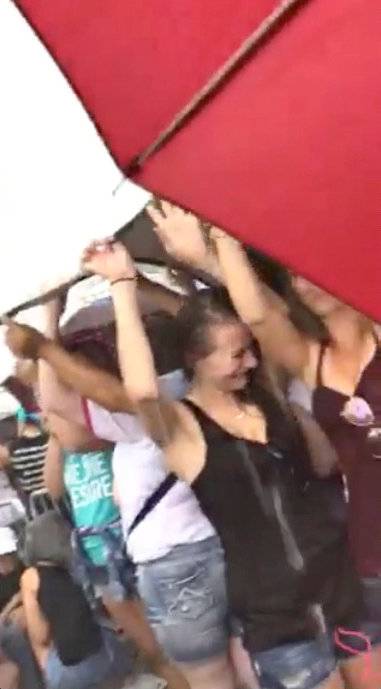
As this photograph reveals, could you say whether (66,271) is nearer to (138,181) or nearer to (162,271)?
(162,271)

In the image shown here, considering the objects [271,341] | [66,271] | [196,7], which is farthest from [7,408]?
[196,7]

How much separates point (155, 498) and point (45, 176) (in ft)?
1.04

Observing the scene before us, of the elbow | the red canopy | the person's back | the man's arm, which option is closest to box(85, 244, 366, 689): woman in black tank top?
the elbow

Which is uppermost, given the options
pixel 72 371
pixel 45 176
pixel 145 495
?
pixel 45 176

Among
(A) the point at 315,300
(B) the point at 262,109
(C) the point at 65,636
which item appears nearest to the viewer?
(B) the point at 262,109

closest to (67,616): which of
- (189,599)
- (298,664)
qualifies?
(189,599)

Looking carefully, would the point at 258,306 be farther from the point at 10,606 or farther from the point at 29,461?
the point at 10,606

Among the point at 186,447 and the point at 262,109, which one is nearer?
the point at 262,109

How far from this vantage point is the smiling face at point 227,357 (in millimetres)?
916

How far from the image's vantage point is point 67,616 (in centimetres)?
99

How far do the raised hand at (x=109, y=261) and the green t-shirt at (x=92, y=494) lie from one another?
0.55 feet

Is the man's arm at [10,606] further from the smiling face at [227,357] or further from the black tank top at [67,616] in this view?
the smiling face at [227,357]

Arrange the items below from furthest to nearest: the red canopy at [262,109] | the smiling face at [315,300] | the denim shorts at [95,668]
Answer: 1. the denim shorts at [95,668]
2. the smiling face at [315,300]
3. the red canopy at [262,109]

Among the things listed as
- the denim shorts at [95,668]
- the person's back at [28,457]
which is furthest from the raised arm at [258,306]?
the denim shorts at [95,668]
